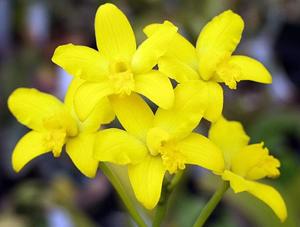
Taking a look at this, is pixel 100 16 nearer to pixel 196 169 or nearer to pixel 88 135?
pixel 88 135

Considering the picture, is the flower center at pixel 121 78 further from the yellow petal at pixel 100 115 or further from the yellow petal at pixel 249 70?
the yellow petal at pixel 249 70

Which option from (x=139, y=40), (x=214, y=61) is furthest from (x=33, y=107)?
(x=139, y=40)

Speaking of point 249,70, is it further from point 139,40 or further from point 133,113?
point 139,40

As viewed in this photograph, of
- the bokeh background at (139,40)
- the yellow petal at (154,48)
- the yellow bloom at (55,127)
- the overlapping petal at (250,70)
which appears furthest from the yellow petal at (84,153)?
the bokeh background at (139,40)

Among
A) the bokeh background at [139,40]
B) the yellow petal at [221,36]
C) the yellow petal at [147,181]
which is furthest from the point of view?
the bokeh background at [139,40]

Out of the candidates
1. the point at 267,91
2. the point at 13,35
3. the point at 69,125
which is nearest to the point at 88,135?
the point at 69,125

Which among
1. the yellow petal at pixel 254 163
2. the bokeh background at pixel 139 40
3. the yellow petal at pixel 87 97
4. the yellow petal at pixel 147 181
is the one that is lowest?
the bokeh background at pixel 139 40
